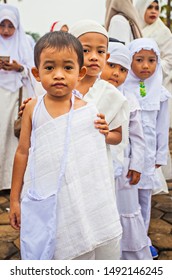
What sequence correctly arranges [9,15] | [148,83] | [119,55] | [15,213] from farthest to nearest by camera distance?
[9,15]
[148,83]
[119,55]
[15,213]

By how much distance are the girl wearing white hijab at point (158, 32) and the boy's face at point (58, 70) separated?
334 cm

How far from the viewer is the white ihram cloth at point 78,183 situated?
5.01 feet

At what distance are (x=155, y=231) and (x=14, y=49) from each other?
2.77m

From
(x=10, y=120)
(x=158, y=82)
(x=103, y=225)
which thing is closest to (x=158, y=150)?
(x=158, y=82)

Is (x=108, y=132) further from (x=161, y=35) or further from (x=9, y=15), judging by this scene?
(x=161, y=35)

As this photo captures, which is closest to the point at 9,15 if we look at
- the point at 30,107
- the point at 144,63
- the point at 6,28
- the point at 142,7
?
the point at 6,28

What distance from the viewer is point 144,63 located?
106 inches

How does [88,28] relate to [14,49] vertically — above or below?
below

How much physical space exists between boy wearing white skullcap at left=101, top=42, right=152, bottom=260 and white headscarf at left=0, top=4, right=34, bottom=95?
215 centimetres

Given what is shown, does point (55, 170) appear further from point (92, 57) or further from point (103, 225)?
point (92, 57)

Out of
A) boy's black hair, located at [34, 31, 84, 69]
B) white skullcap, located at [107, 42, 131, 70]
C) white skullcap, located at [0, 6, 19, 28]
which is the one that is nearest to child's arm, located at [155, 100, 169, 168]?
white skullcap, located at [107, 42, 131, 70]

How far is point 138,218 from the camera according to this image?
2590mm

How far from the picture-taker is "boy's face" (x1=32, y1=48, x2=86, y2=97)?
1491mm
